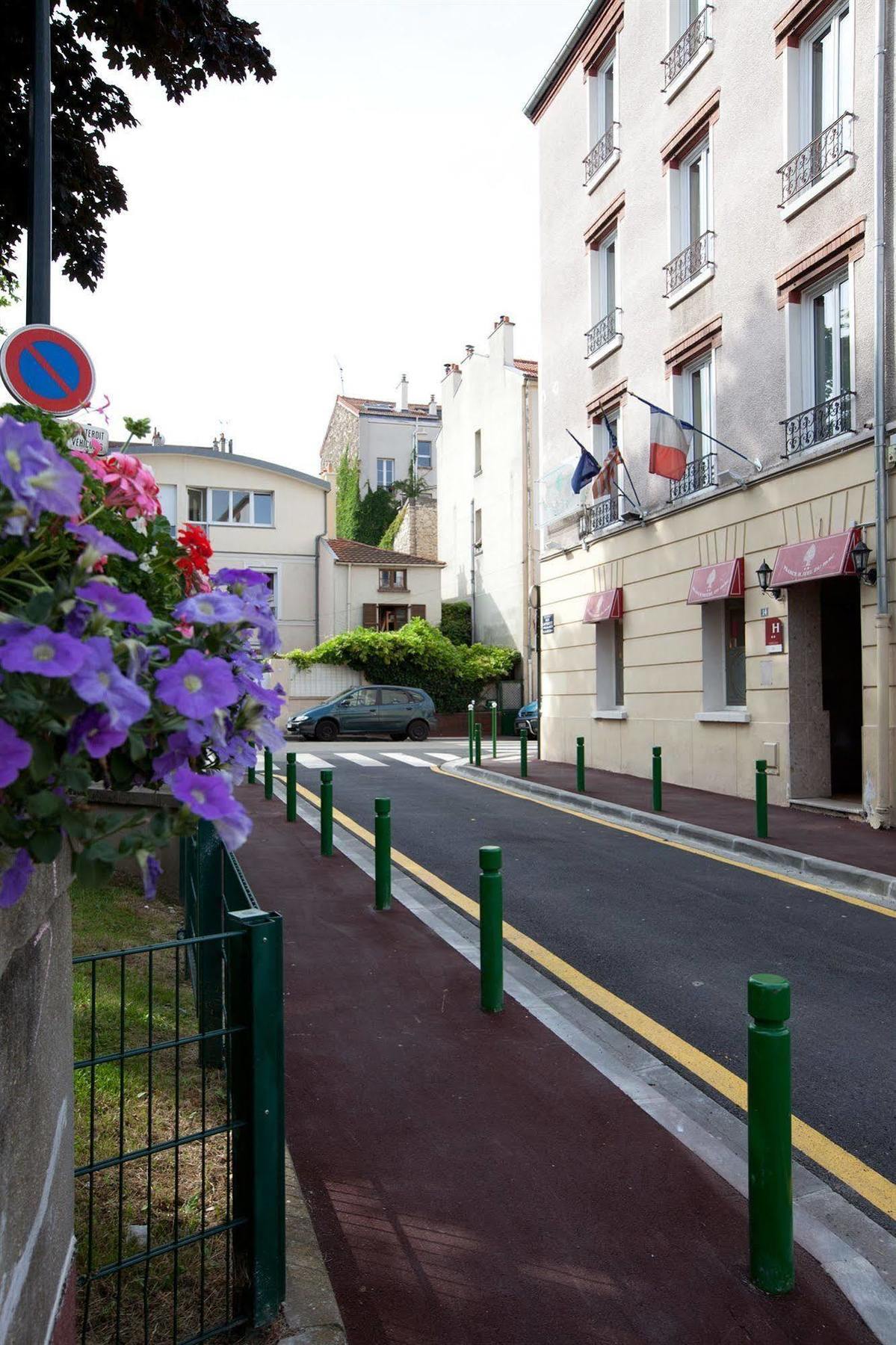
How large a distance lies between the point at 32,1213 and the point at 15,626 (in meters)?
1.24

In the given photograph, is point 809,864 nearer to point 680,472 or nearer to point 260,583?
point 680,472

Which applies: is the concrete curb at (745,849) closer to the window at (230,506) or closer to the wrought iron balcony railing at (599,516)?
the wrought iron balcony railing at (599,516)

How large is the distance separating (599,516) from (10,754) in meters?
17.9

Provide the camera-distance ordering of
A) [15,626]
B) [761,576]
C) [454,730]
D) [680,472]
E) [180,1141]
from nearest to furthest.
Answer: [15,626]
[180,1141]
[761,576]
[680,472]
[454,730]

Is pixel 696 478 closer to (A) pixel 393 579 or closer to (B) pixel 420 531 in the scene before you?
(A) pixel 393 579

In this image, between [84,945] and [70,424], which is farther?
[84,945]

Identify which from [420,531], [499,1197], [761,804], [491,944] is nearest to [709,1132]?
[499,1197]

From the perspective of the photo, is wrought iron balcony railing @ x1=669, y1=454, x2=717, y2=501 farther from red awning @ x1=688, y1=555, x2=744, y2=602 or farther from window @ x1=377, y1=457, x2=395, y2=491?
window @ x1=377, y1=457, x2=395, y2=491

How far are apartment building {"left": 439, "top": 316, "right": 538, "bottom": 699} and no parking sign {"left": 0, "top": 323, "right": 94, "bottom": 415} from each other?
26607 mm

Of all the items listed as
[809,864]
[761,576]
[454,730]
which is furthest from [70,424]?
[454,730]

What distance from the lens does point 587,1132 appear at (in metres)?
3.79

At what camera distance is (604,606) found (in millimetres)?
17797

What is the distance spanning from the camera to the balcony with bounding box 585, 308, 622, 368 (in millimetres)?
17734

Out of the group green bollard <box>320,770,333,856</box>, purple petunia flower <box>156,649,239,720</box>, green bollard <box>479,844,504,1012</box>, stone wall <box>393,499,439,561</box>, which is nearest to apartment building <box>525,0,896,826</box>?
green bollard <box>320,770,333,856</box>
